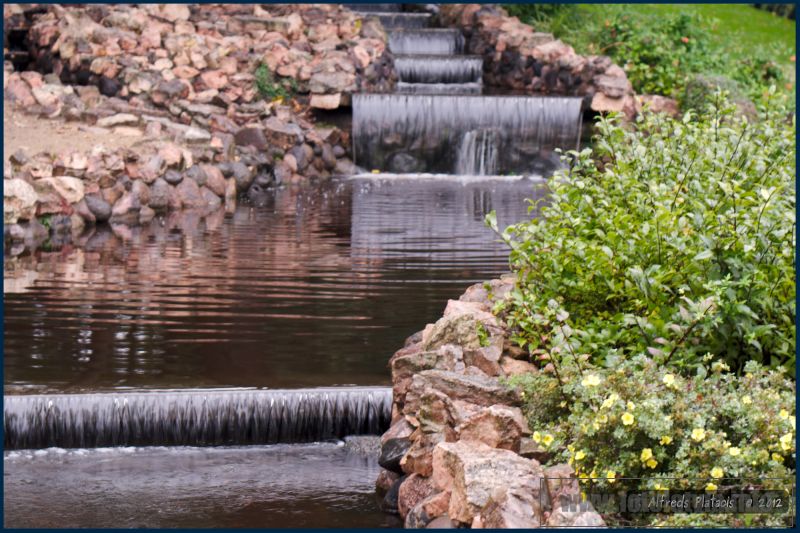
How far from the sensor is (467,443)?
5703mm

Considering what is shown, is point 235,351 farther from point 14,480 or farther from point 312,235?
point 312,235

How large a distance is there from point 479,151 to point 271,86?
358cm

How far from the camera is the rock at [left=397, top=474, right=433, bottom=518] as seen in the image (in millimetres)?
5973

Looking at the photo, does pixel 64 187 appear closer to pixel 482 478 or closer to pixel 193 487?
pixel 193 487

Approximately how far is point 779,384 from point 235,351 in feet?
12.6

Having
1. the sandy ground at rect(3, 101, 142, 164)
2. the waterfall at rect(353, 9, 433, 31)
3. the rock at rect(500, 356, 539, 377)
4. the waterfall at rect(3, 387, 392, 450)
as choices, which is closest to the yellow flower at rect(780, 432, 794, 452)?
the rock at rect(500, 356, 539, 377)

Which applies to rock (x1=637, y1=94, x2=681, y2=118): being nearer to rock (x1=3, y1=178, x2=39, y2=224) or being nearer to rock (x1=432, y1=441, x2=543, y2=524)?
rock (x1=3, y1=178, x2=39, y2=224)

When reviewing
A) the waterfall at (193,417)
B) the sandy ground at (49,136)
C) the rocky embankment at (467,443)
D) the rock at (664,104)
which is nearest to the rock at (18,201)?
the sandy ground at (49,136)

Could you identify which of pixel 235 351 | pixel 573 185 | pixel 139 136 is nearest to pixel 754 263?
pixel 573 185

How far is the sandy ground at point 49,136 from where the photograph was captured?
16.1 metres

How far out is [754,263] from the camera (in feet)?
20.6

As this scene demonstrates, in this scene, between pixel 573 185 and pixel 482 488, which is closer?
pixel 482 488

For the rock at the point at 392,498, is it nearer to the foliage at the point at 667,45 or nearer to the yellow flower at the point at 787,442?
the yellow flower at the point at 787,442

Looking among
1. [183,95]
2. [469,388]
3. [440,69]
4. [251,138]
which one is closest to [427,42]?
[440,69]
